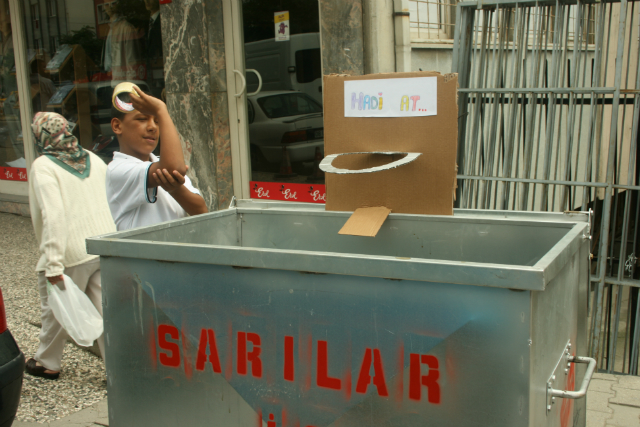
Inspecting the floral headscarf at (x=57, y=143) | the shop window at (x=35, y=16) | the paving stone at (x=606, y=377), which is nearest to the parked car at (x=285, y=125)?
the floral headscarf at (x=57, y=143)

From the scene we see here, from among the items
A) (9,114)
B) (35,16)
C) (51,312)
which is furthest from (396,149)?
(9,114)

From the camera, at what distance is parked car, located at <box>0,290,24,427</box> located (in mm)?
2523

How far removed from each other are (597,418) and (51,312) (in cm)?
326

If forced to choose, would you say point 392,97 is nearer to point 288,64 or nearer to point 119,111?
point 119,111

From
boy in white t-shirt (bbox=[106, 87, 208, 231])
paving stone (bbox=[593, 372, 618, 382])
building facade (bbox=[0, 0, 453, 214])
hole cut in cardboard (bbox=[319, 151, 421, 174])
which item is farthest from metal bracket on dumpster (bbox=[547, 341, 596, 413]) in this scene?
building facade (bbox=[0, 0, 453, 214])

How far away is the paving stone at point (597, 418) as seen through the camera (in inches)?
123

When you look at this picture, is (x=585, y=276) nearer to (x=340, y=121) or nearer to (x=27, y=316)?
(x=340, y=121)

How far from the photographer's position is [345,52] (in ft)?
15.8

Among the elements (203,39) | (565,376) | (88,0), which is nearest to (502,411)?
(565,376)

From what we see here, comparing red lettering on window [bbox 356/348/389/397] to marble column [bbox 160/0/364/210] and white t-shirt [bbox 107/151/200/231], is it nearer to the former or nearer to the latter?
white t-shirt [bbox 107/151/200/231]

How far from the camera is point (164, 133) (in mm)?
2324

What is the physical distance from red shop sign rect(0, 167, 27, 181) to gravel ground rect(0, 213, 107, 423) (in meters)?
2.53

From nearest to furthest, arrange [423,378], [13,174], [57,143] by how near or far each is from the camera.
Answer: [423,378], [57,143], [13,174]

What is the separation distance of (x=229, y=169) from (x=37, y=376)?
9.16 feet
